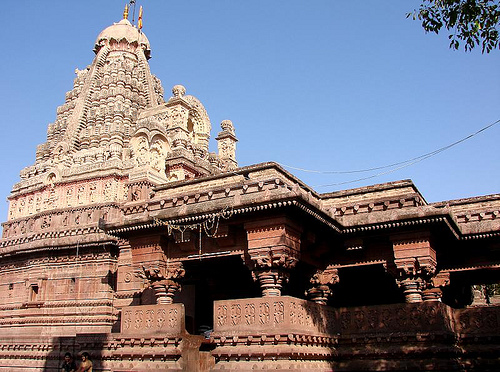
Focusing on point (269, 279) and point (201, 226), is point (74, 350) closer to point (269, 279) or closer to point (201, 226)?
point (201, 226)

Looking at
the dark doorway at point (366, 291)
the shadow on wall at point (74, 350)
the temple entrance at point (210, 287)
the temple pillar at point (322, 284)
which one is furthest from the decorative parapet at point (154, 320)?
the dark doorway at point (366, 291)

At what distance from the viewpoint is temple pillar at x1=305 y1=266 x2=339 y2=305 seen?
15.9 m

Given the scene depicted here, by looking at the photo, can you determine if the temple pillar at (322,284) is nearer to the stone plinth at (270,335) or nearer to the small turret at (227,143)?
the stone plinth at (270,335)

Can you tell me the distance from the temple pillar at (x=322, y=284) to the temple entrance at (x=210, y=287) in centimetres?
262

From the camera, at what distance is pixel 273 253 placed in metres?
13.3

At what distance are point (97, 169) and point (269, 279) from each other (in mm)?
17907

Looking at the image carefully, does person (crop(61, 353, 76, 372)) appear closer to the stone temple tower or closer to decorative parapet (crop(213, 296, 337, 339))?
decorative parapet (crop(213, 296, 337, 339))

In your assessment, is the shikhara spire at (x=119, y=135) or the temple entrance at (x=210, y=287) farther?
the shikhara spire at (x=119, y=135)

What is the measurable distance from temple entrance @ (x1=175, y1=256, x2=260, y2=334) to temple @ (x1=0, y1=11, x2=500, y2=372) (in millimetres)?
57

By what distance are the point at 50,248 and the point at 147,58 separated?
18833 mm

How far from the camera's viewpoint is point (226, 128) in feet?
101

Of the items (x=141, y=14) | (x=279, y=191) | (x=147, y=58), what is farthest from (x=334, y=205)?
(x=141, y=14)

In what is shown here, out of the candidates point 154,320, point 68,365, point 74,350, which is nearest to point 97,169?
point 74,350

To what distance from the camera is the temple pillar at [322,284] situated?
15877 millimetres
